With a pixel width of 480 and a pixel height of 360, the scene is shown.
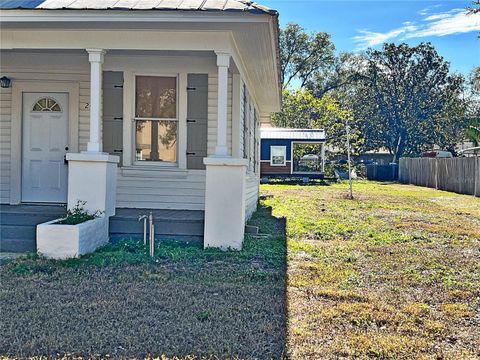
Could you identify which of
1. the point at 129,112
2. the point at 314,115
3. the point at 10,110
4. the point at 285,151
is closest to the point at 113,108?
the point at 129,112

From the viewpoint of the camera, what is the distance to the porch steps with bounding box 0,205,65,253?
5.92 m

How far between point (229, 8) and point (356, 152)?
1145 inches

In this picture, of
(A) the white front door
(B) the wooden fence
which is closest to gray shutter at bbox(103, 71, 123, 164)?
(A) the white front door

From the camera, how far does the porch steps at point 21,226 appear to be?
19.4 feet

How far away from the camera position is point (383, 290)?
14.6ft

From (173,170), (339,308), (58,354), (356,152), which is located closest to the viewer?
(58,354)

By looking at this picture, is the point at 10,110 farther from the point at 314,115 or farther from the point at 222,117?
the point at 314,115

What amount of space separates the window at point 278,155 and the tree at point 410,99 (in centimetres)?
1214

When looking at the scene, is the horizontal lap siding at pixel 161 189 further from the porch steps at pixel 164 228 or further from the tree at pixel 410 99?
the tree at pixel 410 99

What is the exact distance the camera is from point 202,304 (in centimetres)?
388

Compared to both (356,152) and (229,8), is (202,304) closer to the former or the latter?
(229,8)

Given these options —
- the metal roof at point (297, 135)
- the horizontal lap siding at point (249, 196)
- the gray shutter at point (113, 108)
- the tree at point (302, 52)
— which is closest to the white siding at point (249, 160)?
the horizontal lap siding at point (249, 196)

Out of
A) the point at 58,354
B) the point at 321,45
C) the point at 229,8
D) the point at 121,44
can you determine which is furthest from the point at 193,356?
the point at 321,45

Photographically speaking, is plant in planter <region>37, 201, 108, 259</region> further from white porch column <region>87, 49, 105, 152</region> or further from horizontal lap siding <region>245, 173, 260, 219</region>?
horizontal lap siding <region>245, 173, 260, 219</region>
